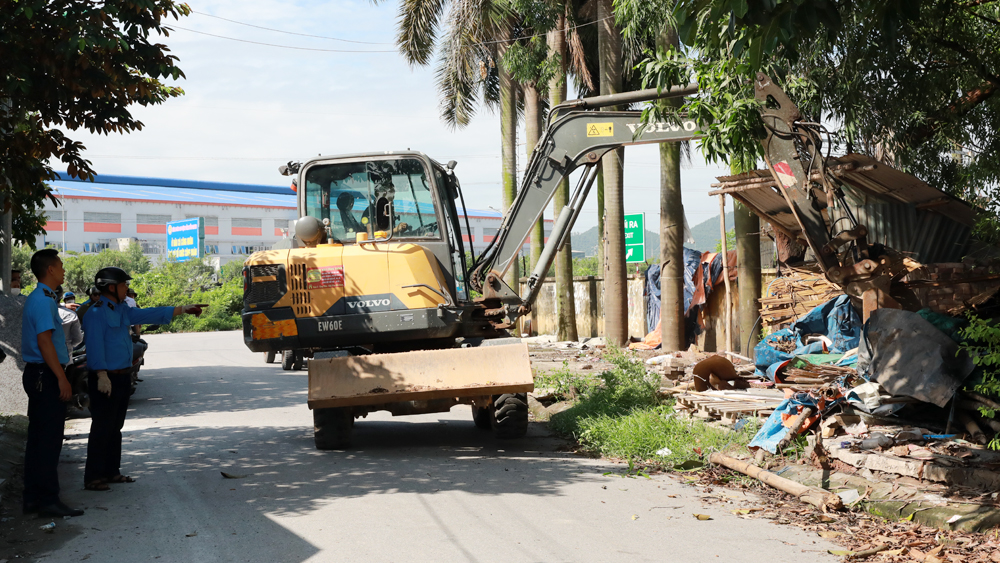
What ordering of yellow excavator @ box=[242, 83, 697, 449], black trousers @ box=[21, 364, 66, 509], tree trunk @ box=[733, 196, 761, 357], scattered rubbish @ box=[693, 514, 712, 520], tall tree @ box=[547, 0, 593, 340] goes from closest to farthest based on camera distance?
1. scattered rubbish @ box=[693, 514, 712, 520]
2. black trousers @ box=[21, 364, 66, 509]
3. yellow excavator @ box=[242, 83, 697, 449]
4. tree trunk @ box=[733, 196, 761, 357]
5. tall tree @ box=[547, 0, 593, 340]

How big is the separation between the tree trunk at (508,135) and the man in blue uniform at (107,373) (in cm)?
1522

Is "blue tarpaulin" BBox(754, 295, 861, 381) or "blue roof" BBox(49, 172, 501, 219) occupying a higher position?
"blue roof" BBox(49, 172, 501, 219)

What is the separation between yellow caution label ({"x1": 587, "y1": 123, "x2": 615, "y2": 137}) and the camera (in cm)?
1052

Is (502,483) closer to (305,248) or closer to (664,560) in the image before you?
(664,560)

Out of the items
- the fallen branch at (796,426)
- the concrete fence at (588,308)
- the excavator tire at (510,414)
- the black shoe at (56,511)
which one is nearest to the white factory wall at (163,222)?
the concrete fence at (588,308)

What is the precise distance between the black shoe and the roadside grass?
465cm

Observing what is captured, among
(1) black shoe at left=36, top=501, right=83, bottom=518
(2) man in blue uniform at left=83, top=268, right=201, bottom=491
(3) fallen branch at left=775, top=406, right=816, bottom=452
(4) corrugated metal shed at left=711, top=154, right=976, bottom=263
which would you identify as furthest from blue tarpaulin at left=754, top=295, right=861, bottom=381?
(1) black shoe at left=36, top=501, right=83, bottom=518

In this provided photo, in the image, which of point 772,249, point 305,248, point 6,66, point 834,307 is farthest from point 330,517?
point 772,249

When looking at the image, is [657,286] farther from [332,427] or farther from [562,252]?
[332,427]

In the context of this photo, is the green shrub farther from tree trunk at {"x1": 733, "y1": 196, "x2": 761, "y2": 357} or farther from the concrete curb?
tree trunk at {"x1": 733, "y1": 196, "x2": 761, "y2": 357}

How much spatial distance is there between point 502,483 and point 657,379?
4175 millimetres

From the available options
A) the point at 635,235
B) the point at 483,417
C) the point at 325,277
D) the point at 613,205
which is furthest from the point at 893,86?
the point at 635,235

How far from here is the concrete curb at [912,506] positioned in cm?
537

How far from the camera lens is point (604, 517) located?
19.6 feet
